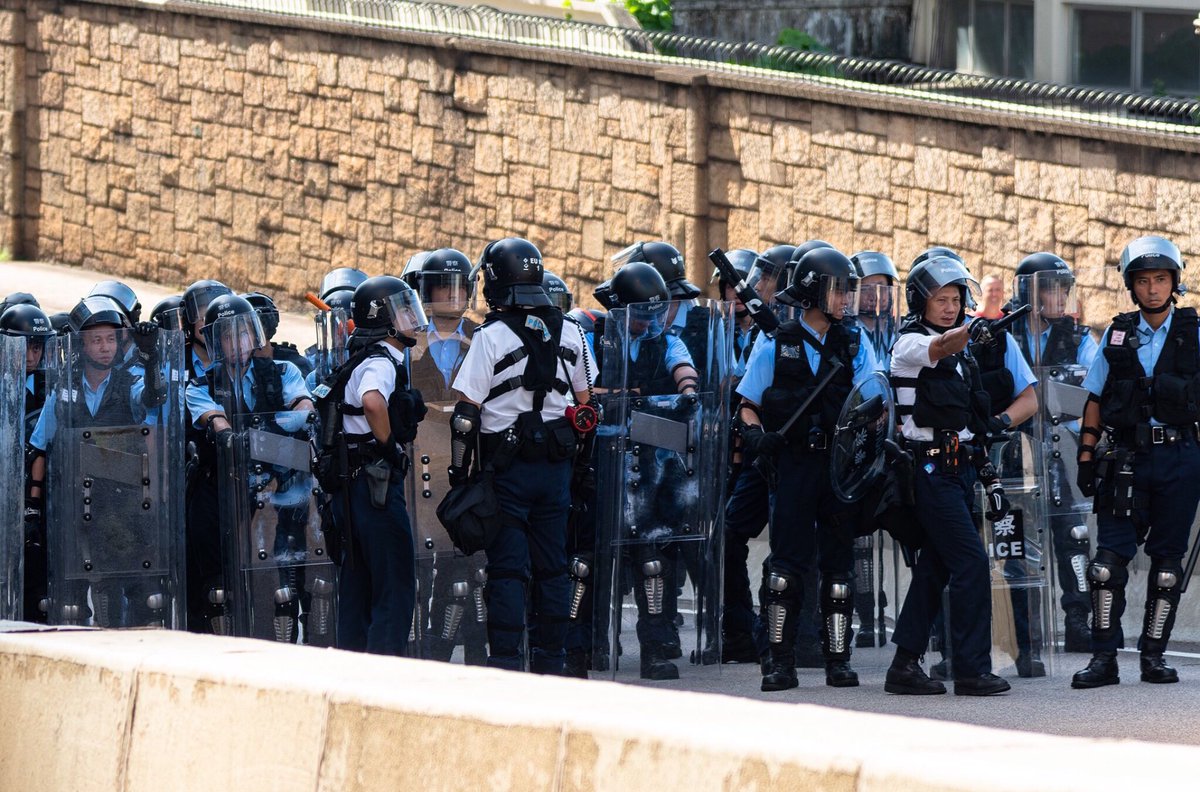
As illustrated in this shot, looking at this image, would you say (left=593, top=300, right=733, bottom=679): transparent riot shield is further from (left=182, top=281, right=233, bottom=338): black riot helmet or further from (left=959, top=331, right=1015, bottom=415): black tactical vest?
(left=182, top=281, right=233, bottom=338): black riot helmet

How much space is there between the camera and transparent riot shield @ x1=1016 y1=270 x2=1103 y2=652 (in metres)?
10.0

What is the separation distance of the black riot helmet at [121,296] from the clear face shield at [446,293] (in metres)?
1.68

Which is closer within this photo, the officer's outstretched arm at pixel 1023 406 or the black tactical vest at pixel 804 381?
the black tactical vest at pixel 804 381

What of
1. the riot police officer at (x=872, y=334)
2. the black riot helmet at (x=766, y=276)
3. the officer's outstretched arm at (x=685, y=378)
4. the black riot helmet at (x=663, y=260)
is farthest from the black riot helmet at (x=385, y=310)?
the black riot helmet at (x=766, y=276)

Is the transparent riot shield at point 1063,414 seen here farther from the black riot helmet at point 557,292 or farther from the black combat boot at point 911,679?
the black riot helmet at point 557,292

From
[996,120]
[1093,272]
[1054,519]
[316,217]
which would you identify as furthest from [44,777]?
[316,217]

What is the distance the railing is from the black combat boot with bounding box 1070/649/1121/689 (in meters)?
6.96

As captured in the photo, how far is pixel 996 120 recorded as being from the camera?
16.0 m

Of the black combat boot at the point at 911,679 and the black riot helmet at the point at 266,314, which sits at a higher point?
the black riot helmet at the point at 266,314

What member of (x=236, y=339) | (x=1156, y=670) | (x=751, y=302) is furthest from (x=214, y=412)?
(x=1156, y=670)

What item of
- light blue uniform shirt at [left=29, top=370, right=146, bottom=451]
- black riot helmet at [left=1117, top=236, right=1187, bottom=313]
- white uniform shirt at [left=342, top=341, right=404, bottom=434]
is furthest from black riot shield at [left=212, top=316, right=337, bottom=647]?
black riot helmet at [left=1117, top=236, right=1187, bottom=313]

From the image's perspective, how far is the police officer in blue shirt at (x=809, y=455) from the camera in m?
9.00

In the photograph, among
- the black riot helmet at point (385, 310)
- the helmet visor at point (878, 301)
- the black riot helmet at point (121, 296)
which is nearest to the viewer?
the black riot helmet at point (385, 310)

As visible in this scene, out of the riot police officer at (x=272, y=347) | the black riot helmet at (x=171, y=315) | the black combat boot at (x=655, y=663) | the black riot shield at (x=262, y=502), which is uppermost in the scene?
the black riot helmet at (x=171, y=315)
